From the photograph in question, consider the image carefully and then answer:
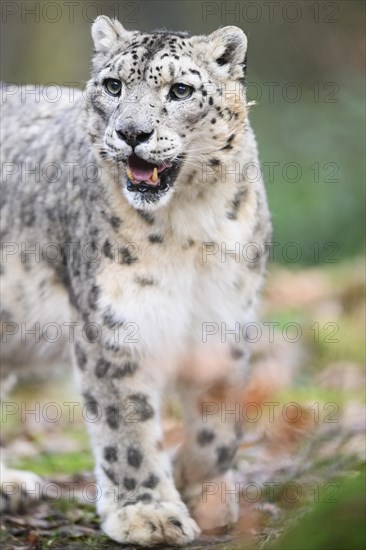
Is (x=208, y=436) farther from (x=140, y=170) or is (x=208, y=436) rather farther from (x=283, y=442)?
(x=140, y=170)

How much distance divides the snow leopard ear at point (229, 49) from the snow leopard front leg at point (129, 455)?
4.01 ft

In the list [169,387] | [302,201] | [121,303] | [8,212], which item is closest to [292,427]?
[169,387]

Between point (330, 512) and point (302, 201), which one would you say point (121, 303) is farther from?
point (302, 201)

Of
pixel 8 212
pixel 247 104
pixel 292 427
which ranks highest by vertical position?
pixel 247 104

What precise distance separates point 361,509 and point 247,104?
2.83m

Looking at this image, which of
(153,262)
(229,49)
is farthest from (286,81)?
(153,262)

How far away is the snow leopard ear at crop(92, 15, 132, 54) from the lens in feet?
15.2

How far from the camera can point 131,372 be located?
4.71 metres

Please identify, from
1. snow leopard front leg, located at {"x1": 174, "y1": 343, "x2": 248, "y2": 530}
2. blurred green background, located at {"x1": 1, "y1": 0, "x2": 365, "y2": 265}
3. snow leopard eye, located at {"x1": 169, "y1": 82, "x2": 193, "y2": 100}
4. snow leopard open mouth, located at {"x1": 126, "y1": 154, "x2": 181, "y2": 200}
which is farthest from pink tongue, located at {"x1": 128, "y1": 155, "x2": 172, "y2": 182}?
blurred green background, located at {"x1": 1, "y1": 0, "x2": 365, "y2": 265}

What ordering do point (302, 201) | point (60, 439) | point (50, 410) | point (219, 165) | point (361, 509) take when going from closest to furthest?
point (361, 509) → point (219, 165) → point (60, 439) → point (50, 410) → point (302, 201)

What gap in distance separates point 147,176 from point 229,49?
67 cm

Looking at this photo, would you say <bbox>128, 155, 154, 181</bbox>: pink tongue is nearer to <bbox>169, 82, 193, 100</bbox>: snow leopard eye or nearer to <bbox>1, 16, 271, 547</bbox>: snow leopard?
<bbox>1, 16, 271, 547</bbox>: snow leopard

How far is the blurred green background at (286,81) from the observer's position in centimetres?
958

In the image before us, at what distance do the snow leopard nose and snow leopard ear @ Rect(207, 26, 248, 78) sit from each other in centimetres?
55
